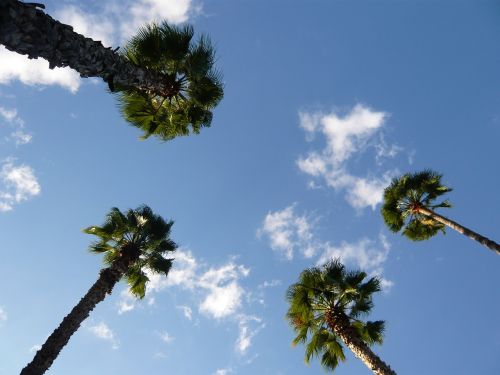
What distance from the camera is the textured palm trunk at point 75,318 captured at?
898 cm

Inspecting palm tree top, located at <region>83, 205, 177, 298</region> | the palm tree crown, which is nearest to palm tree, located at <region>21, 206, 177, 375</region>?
palm tree top, located at <region>83, 205, 177, 298</region>

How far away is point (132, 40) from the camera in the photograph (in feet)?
37.4

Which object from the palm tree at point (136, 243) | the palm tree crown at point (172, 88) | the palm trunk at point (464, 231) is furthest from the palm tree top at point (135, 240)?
the palm trunk at point (464, 231)

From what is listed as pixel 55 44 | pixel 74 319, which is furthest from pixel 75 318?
pixel 55 44

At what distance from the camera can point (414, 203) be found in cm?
1770

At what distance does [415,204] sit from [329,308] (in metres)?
6.60

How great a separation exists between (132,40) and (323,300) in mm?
11459

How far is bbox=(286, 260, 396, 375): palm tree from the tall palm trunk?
0.12ft

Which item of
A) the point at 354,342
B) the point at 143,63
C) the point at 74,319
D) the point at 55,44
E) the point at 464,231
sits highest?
the point at 464,231

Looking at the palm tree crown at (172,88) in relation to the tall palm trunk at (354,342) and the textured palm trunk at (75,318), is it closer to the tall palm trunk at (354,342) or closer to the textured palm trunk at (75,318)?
the textured palm trunk at (75,318)

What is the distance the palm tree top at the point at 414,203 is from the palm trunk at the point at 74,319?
12.1 m

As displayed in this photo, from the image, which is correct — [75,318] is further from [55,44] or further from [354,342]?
[354,342]

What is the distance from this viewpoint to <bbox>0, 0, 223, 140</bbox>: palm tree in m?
5.77

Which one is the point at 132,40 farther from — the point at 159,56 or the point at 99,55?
the point at 99,55
